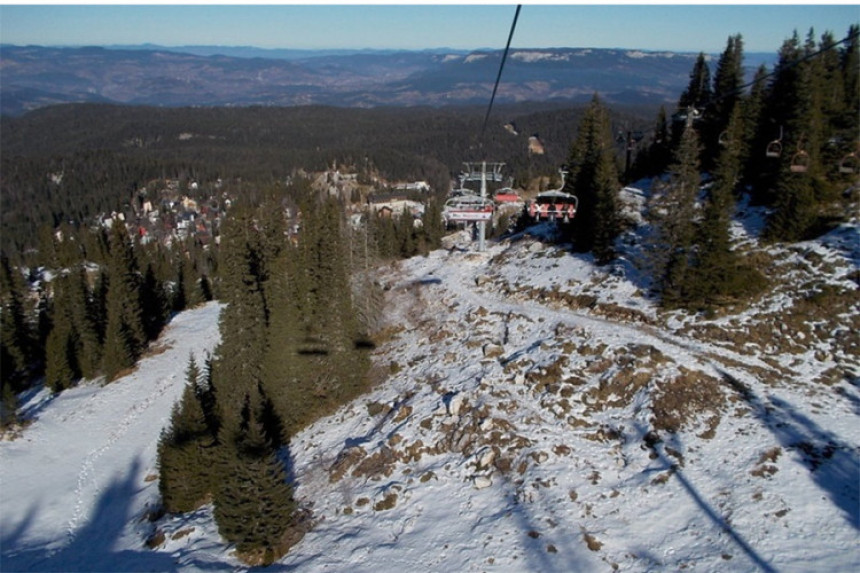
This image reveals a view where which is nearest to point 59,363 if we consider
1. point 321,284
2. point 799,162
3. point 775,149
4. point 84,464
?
point 84,464

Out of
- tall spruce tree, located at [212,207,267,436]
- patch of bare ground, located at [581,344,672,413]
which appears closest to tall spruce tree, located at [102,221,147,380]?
tall spruce tree, located at [212,207,267,436]

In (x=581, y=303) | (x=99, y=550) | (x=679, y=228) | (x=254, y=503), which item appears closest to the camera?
(x=254, y=503)

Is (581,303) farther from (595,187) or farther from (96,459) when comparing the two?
(96,459)

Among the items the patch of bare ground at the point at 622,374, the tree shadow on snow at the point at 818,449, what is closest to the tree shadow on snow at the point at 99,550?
the patch of bare ground at the point at 622,374

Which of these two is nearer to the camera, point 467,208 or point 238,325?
point 238,325

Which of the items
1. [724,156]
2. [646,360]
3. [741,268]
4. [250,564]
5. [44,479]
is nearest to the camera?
[250,564]

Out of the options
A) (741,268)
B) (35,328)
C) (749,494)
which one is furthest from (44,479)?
(741,268)

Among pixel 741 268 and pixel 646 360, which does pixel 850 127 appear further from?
pixel 646 360
